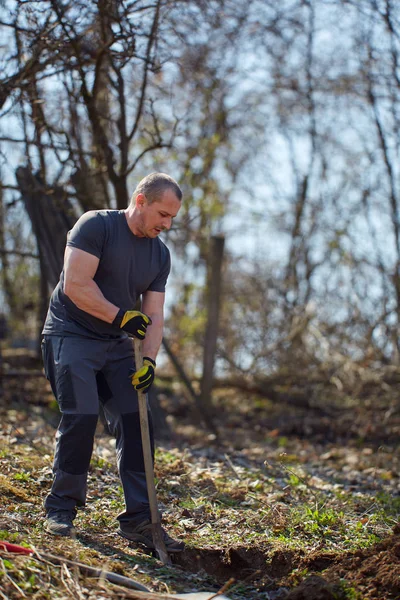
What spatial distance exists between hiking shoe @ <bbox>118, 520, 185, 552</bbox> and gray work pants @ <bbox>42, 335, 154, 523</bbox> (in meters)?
0.05

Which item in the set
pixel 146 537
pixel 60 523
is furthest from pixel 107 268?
pixel 146 537

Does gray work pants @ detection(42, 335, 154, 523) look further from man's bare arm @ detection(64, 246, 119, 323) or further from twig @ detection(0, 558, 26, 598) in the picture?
twig @ detection(0, 558, 26, 598)

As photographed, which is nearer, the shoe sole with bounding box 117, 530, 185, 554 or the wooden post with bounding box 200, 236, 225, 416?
the shoe sole with bounding box 117, 530, 185, 554

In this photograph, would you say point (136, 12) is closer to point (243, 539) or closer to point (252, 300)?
point (243, 539)

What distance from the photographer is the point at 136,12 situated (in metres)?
6.73

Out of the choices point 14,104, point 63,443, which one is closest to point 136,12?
point 14,104

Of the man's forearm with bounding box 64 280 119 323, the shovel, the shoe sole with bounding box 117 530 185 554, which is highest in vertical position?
the man's forearm with bounding box 64 280 119 323

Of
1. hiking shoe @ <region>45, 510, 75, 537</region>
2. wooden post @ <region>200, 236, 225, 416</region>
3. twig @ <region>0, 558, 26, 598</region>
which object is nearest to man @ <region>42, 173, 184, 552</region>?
hiking shoe @ <region>45, 510, 75, 537</region>

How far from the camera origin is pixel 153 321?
4.61m

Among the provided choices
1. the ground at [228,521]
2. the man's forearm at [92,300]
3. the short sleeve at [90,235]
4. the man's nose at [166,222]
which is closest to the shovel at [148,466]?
the ground at [228,521]

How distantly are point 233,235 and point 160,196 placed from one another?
9.62 meters

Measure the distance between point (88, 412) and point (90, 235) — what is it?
1040 mm

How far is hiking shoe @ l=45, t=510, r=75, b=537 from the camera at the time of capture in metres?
4.08

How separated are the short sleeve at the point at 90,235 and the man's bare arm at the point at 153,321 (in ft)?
1.75
